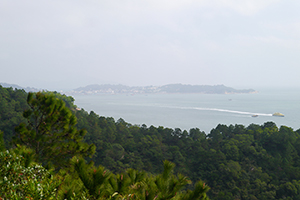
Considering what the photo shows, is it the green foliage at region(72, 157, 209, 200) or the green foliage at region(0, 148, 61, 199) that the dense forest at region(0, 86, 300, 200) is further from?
the green foliage at region(72, 157, 209, 200)

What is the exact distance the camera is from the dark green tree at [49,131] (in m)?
5.47

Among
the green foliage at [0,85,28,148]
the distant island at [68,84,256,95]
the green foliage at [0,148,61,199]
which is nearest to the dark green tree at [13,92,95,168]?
the green foliage at [0,148,61,199]

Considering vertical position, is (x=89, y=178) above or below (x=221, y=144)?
above

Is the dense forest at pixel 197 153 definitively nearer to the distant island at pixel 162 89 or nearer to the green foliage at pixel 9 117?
the green foliage at pixel 9 117

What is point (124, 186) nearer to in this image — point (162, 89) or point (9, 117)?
point (9, 117)

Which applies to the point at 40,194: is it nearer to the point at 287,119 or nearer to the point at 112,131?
the point at 112,131

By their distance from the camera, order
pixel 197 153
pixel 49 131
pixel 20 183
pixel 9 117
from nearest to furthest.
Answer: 1. pixel 20 183
2. pixel 49 131
3. pixel 9 117
4. pixel 197 153

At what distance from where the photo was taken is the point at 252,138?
53.8 feet

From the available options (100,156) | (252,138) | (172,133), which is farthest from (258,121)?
(100,156)

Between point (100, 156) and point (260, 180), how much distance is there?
31.9 feet

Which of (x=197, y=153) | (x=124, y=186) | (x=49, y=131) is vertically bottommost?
(x=197, y=153)

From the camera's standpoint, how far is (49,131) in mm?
5738

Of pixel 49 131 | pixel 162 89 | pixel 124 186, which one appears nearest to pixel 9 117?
pixel 49 131

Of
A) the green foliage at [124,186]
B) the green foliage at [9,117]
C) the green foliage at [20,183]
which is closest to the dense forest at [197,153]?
the green foliage at [9,117]
